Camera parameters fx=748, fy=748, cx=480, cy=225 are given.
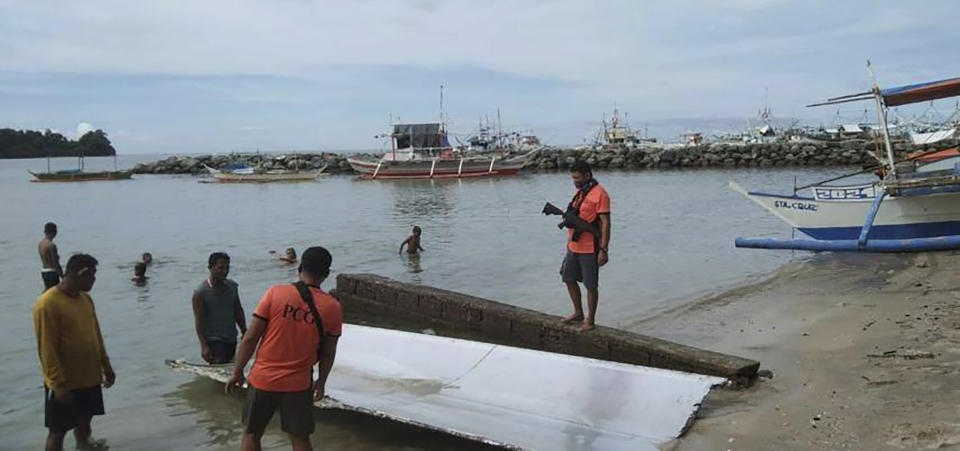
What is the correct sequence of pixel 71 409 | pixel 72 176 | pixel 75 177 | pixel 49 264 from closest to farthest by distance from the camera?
1. pixel 71 409
2. pixel 49 264
3. pixel 72 176
4. pixel 75 177

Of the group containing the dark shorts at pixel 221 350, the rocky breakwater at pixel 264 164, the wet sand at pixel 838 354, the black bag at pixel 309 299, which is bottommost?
the wet sand at pixel 838 354

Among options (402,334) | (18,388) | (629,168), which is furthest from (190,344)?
(629,168)

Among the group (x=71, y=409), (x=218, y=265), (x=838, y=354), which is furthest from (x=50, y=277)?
(x=838, y=354)

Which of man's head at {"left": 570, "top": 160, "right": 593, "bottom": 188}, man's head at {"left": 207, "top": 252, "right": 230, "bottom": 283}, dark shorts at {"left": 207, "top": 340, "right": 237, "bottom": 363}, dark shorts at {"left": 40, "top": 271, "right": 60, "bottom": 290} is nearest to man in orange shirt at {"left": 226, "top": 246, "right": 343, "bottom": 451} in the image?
man's head at {"left": 207, "top": 252, "right": 230, "bottom": 283}

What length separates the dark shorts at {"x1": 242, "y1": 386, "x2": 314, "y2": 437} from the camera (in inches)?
164

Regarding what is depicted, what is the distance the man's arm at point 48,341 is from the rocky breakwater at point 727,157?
51.4 metres

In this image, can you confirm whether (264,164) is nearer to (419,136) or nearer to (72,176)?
(72,176)

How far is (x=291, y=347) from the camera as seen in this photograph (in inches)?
161

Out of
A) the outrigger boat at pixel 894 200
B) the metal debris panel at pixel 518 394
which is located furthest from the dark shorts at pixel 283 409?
the outrigger boat at pixel 894 200

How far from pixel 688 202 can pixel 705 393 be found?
2689 cm

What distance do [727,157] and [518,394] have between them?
57527 mm

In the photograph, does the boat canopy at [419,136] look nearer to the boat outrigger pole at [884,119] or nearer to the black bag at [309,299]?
the boat outrigger pole at [884,119]

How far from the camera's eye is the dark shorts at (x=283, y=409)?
13.7 ft

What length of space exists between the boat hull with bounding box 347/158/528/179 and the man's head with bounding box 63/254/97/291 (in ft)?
162
